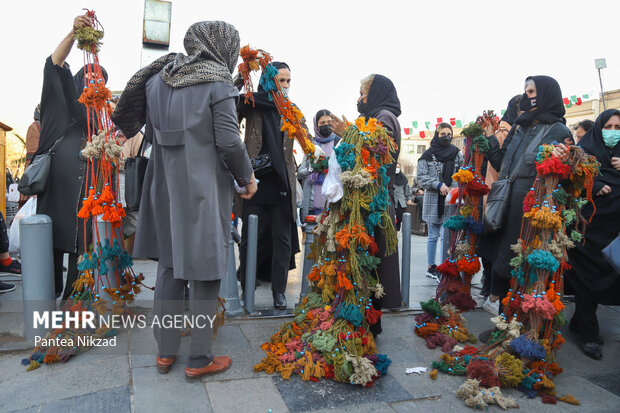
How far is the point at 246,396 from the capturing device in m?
2.50

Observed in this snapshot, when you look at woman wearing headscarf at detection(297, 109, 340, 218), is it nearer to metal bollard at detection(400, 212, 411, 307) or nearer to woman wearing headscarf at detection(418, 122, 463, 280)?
metal bollard at detection(400, 212, 411, 307)

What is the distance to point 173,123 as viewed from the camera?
8.29 ft

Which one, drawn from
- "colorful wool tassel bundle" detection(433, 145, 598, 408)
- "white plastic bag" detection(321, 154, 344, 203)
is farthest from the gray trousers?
"colorful wool tassel bundle" detection(433, 145, 598, 408)

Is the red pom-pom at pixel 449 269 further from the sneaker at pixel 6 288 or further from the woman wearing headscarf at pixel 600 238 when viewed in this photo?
the sneaker at pixel 6 288

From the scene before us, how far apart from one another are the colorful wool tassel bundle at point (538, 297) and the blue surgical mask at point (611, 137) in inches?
34.4

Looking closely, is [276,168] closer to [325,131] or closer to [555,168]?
[325,131]

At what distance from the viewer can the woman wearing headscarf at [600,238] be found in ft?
11.9

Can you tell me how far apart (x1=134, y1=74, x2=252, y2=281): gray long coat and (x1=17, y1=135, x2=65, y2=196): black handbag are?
124cm

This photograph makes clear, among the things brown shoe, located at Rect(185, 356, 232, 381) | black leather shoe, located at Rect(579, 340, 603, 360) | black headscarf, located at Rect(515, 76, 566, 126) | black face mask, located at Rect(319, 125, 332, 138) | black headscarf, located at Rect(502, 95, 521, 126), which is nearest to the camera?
brown shoe, located at Rect(185, 356, 232, 381)

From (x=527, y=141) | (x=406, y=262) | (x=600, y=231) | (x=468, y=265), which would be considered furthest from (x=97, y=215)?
(x=600, y=231)

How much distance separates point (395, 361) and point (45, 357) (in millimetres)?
2394

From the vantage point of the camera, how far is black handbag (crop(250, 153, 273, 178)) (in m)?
4.00

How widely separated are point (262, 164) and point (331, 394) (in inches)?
85.5

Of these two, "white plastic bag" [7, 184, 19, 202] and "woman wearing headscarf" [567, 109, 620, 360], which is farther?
"white plastic bag" [7, 184, 19, 202]
